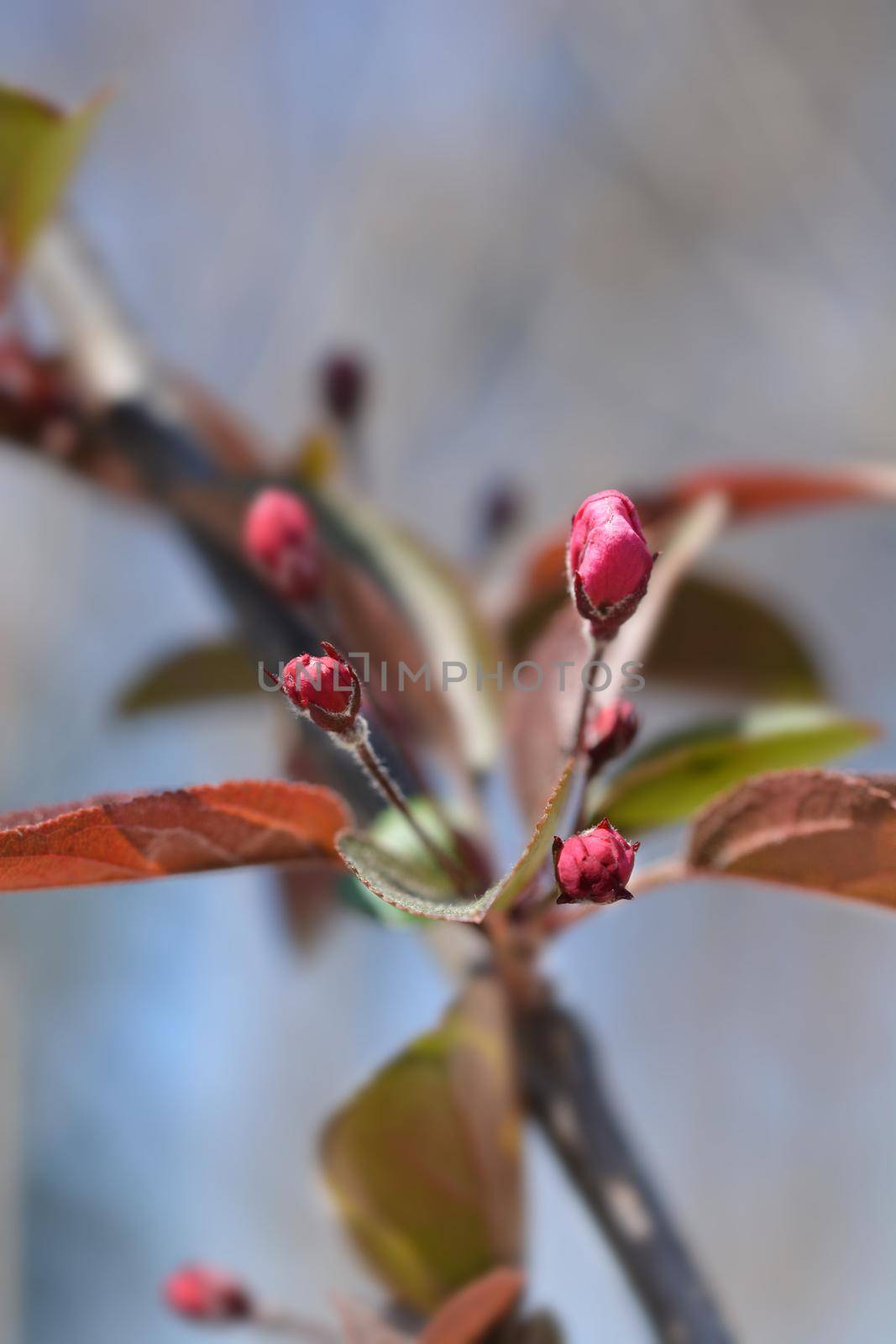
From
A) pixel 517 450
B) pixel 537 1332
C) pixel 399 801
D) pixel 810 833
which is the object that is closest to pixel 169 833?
pixel 399 801

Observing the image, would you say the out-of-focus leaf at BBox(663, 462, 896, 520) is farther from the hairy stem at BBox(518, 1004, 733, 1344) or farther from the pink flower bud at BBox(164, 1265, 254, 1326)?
the pink flower bud at BBox(164, 1265, 254, 1326)

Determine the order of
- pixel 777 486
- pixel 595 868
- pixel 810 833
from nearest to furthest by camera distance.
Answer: pixel 595 868 < pixel 810 833 < pixel 777 486

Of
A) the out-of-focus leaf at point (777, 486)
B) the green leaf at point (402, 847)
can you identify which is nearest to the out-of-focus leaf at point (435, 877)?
the green leaf at point (402, 847)

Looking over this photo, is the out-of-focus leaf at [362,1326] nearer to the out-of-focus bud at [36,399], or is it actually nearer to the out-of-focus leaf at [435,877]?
the out-of-focus leaf at [435,877]

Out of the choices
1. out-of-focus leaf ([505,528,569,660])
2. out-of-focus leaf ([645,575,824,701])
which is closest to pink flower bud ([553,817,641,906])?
out-of-focus leaf ([505,528,569,660])

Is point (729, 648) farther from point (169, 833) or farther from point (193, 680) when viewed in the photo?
point (169, 833)

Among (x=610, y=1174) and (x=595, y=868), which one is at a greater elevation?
(x=595, y=868)
